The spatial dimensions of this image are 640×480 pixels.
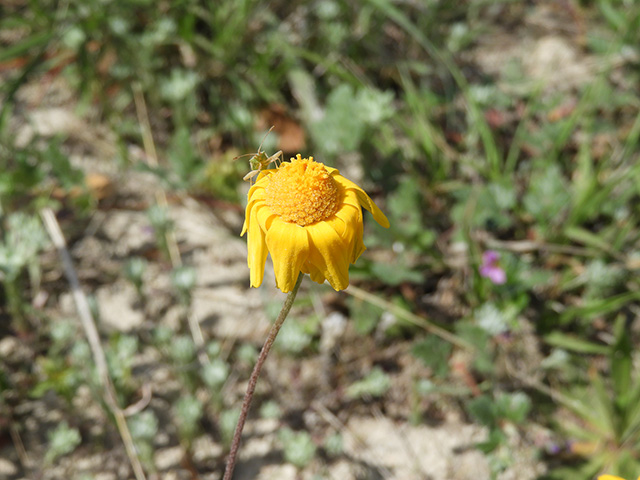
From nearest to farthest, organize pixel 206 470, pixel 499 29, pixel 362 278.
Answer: pixel 206 470 → pixel 362 278 → pixel 499 29

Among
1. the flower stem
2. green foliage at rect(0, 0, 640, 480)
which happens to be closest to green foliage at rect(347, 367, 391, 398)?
green foliage at rect(0, 0, 640, 480)

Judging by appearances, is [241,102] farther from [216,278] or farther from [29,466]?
[29,466]

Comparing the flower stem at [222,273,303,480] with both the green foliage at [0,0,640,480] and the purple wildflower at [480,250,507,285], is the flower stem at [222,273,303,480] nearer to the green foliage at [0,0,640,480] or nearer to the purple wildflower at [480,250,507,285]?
the green foliage at [0,0,640,480]

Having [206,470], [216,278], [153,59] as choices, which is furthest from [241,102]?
[206,470]

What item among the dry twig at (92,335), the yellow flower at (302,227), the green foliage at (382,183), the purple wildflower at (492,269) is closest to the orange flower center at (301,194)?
the yellow flower at (302,227)

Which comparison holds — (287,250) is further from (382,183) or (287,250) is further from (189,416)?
(382,183)

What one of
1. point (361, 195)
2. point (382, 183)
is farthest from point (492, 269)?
point (361, 195)
